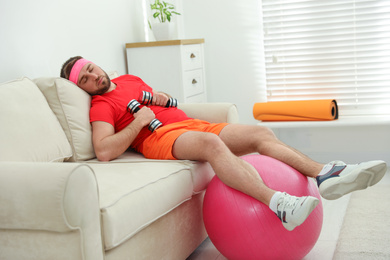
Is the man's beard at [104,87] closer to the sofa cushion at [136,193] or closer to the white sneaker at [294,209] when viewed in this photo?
the sofa cushion at [136,193]

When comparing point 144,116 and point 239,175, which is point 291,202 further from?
point 144,116

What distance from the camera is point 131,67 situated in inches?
→ 151

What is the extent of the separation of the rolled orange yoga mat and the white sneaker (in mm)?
1958

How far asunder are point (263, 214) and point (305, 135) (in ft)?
7.61

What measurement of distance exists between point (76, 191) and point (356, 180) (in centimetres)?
108

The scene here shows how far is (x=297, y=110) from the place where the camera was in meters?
3.80

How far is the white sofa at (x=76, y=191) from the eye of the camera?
1.61 metres

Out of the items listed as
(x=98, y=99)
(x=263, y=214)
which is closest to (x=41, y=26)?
(x=98, y=99)

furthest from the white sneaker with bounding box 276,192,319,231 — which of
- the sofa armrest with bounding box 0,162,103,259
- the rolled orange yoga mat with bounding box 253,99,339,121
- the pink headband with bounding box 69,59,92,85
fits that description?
the rolled orange yoga mat with bounding box 253,99,339,121

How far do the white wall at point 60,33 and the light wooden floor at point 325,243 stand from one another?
1367 mm

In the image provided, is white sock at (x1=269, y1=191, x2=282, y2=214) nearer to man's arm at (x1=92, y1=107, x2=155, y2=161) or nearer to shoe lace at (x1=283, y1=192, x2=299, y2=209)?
shoe lace at (x1=283, y1=192, x2=299, y2=209)

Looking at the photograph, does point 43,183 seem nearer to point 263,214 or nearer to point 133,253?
point 133,253

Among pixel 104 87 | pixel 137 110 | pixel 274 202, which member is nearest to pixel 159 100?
pixel 137 110

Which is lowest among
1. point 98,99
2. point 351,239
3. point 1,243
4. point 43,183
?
point 351,239
